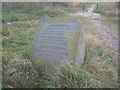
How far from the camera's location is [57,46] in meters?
3.49

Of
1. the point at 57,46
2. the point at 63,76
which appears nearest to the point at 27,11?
the point at 57,46

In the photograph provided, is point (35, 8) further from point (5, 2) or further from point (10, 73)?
point (10, 73)

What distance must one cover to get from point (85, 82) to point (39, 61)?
114 cm

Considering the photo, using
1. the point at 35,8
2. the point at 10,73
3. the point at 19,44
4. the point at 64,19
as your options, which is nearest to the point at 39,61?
the point at 10,73

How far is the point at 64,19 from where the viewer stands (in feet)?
12.4

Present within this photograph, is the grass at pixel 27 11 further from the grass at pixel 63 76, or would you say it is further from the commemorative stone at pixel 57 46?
the grass at pixel 63 76

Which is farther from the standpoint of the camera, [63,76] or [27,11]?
[27,11]

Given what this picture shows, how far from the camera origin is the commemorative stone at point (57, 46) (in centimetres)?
337

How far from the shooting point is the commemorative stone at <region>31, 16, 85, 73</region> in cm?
337

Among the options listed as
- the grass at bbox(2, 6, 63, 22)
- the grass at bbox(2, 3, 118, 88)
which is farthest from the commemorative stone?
the grass at bbox(2, 6, 63, 22)

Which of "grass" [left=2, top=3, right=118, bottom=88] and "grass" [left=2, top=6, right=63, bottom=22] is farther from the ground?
"grass" [left=2, top=6, right=63, bottom=22]

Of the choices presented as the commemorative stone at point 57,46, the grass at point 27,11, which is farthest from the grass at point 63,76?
the grass at point 27,11

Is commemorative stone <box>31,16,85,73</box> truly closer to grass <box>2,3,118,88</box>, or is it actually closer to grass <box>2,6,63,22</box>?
grass <box>2,3,118,88</box>

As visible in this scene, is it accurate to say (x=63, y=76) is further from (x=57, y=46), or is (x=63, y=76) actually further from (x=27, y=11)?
(x=27, y=11)
